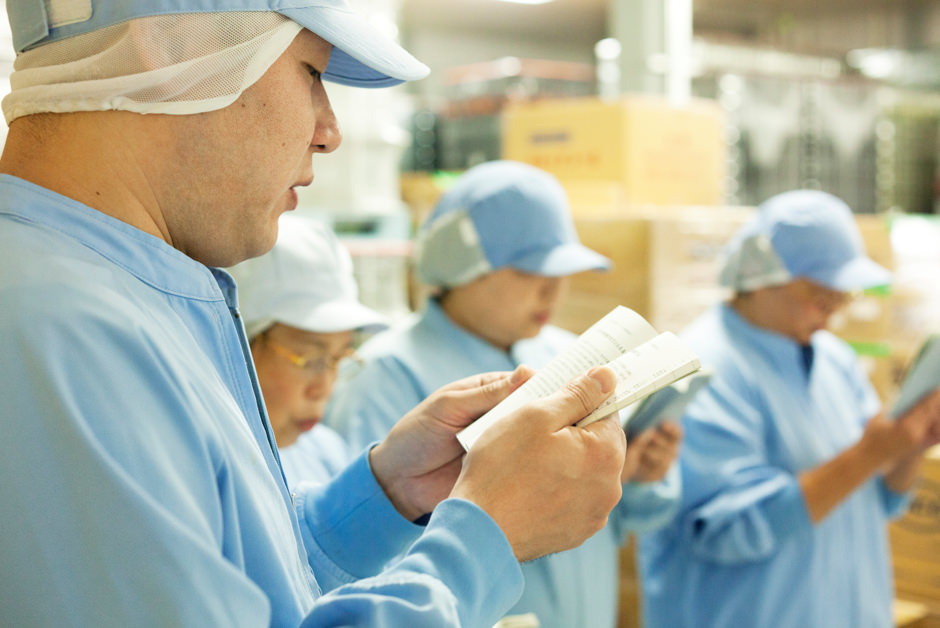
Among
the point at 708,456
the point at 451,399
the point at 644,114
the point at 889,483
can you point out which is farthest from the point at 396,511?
the point at 644,114

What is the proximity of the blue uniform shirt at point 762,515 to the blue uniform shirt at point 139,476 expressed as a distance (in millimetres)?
1673

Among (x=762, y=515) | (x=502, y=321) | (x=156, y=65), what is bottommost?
(x=762, y=515)

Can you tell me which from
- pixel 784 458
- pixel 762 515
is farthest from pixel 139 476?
pixel 784 458

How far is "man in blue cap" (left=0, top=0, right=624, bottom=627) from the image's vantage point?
2.20 ft

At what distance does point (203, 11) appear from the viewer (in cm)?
81

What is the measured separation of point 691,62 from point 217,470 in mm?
4094

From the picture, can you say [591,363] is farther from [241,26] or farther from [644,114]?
[644,114]

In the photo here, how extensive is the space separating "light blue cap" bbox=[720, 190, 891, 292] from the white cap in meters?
1.27

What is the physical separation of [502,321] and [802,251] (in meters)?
0.95

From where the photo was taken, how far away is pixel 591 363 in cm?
106

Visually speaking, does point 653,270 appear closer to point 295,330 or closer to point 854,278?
point 854,278

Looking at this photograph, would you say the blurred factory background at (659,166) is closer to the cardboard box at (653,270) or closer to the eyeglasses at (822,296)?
the cardboard box at (653,270)

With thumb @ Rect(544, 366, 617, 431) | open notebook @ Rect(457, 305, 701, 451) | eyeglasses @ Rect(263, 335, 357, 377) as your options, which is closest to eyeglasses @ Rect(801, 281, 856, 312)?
eyeglasses @ Rect(263, 335, 357, 377)

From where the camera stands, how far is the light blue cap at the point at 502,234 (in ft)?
7.29
